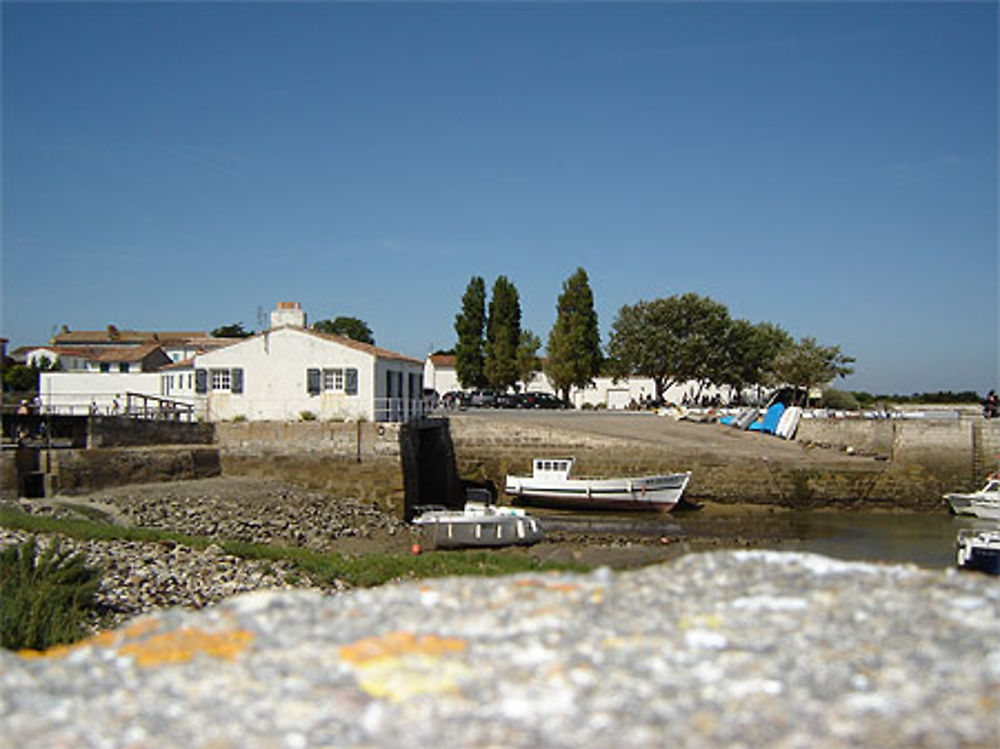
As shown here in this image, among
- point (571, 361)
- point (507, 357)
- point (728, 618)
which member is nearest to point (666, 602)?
point (728, 618)

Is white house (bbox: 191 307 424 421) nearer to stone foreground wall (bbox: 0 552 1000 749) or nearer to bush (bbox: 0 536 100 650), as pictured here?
bush (bbox: 0 536 100 650)

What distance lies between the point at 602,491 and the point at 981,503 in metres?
13.5

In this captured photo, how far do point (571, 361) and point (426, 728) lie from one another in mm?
62564

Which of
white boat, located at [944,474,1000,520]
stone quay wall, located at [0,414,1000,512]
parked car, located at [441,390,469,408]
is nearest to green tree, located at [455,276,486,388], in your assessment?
parked car, located at [441,390,469,408]

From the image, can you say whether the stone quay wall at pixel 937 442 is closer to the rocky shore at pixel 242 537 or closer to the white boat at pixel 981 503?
the white boat at pixel 981 503

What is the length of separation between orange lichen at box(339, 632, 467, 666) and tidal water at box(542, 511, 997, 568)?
2214 cm

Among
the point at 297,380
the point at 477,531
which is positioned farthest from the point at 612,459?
the point at 477,531

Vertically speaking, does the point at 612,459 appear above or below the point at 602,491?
above

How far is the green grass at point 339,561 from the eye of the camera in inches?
627

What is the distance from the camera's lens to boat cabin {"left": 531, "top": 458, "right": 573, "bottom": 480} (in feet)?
107

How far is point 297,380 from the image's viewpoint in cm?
3350

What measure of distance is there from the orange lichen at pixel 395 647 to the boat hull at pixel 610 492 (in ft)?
91.0

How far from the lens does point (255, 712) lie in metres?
3.91

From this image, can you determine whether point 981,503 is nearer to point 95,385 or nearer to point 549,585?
Answer: point 549,585
